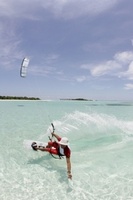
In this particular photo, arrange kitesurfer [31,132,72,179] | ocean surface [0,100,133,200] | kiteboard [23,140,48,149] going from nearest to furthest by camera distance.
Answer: ocean surface [0,100,133,200] → kitesurfer [31,132,72,179] → kiteboard [23,140,48,149]

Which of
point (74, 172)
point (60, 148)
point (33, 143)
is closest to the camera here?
point (74, 172)

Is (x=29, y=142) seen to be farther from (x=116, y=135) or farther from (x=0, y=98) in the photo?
(x=0, y=98)

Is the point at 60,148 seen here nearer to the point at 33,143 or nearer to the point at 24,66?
the point at 33,143

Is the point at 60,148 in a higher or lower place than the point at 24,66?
lower

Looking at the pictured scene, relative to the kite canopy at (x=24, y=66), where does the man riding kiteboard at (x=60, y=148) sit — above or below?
below

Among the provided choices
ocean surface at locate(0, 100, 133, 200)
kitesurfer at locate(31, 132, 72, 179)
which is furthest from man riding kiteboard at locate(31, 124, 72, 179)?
ocean surface at locate(0, 100, 133, 200)

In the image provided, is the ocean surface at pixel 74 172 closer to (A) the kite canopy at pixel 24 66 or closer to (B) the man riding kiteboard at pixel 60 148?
(B) the man riding kiteboard at pixel 60 148

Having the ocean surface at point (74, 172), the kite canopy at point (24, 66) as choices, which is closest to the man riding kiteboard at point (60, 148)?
the ocean surface at point (74, 172)

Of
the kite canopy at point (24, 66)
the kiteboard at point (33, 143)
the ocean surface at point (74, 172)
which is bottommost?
the ocean surface at point (74, 172)

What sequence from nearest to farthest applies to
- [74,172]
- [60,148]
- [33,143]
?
[74,172]
[60,148]
[33,143]

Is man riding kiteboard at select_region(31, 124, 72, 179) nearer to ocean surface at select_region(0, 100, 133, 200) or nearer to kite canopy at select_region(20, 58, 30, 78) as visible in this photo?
ocean surface at select_region(0, 100, 133, 200)

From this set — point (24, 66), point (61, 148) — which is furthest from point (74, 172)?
point (24, 66)

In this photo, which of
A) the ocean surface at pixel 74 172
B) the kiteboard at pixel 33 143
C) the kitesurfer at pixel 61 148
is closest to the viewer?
the ocean surface at pixel 74 172

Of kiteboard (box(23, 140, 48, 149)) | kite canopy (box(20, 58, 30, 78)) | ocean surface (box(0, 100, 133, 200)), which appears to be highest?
kite canopy (box(20, 58, 30, 78))
